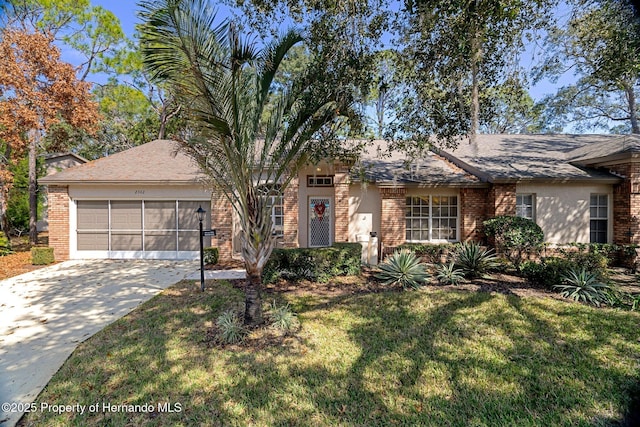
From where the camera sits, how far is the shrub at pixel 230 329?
4754 mm

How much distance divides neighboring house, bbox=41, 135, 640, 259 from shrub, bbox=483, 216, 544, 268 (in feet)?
3.46

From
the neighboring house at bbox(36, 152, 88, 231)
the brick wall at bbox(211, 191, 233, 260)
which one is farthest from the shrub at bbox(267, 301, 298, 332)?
the neighboring house at bbox(36, 152, 88, 231)

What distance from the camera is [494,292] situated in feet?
22.2

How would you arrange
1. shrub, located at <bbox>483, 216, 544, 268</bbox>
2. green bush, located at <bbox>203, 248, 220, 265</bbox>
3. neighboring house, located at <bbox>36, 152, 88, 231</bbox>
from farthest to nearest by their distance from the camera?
neighboring house, located at <bbox>36, 152, 88, 231</bbox>, green bush, located at <bbox>203, 248, 220, 265</bbox>, shrub, located at <bbox>483, 216, 544, 268</bbox>

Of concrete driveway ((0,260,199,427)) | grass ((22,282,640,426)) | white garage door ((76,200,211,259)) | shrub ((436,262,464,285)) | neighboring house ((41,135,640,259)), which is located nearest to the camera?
grass ((22,282,640,426))

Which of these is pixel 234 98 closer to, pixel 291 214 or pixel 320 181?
pixel 291 214

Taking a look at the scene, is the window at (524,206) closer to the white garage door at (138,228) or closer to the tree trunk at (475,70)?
the tree trunk at (475,70)

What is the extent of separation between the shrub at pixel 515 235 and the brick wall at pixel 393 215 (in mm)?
3024

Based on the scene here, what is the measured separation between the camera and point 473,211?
37.1 feet

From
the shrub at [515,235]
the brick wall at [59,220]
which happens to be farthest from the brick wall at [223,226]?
the shrub at [515,235]

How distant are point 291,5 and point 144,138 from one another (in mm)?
22368

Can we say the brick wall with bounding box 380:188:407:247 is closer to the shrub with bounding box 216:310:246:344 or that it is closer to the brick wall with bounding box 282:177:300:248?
the brick wall with bounding box 282:177:300:248

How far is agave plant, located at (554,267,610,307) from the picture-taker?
6.21 m

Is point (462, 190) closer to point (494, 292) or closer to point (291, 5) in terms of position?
point (494, 292)
